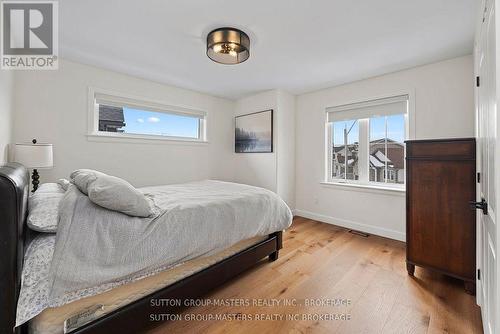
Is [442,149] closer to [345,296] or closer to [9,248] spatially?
[345,296]

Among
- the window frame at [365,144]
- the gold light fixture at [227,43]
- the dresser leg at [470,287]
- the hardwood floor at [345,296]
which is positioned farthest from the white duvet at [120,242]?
the window frame at [365,144]

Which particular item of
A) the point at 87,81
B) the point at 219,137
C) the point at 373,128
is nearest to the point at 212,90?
the point at 219,137

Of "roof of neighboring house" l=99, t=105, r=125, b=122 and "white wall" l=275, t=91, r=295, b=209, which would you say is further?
"white wall" l=275, t=91, r=295, b=209

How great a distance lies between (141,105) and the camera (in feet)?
10.9

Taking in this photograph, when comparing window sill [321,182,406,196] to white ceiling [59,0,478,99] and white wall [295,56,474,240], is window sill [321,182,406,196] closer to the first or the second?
white wall [295,56,474,240]

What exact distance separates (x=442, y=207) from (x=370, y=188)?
1.26 metres

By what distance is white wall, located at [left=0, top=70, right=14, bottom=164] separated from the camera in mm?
1807

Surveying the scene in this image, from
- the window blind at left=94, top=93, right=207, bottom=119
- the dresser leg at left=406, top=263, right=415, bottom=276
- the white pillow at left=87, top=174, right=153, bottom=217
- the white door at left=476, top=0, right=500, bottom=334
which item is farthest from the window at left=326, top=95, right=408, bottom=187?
the white pillow at left=87, top=174, right=153, bottom=217

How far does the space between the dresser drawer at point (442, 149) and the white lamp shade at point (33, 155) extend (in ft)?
12.0

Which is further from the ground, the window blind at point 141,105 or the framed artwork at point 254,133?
the window blind at point 141,105

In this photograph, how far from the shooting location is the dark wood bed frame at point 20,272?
35.3 inches

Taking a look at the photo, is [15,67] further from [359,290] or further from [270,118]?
[359,290]

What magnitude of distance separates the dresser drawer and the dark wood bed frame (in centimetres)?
178

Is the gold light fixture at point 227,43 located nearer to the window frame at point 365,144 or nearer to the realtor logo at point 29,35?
the realtor logo at point 29,35
